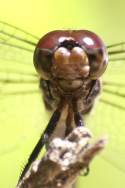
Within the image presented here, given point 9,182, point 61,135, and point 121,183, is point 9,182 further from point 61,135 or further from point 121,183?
point 61,135

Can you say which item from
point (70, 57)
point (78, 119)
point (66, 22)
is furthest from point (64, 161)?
point (66, 22)

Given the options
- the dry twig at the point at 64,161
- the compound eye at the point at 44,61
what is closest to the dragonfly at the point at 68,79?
the compound eye at the point at 44,61

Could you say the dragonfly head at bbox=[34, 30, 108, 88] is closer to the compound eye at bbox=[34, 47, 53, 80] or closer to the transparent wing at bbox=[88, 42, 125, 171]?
the compound eye at bbox=[34, 47, 53, 80]

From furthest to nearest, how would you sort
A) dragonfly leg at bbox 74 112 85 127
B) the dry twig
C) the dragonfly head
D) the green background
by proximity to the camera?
the green background, dragonfly leg at bbox 74 112 85 127, the dragonfly head, the dry twig

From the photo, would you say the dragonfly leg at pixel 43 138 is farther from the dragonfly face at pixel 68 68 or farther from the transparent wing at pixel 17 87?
the transparent wing at pixel 17 87

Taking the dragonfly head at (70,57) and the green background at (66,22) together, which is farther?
the green background at (66,22)

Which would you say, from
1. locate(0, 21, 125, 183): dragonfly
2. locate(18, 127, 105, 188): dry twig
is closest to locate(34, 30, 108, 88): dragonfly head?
locate(0, 21, 125, 183): dragonfly
